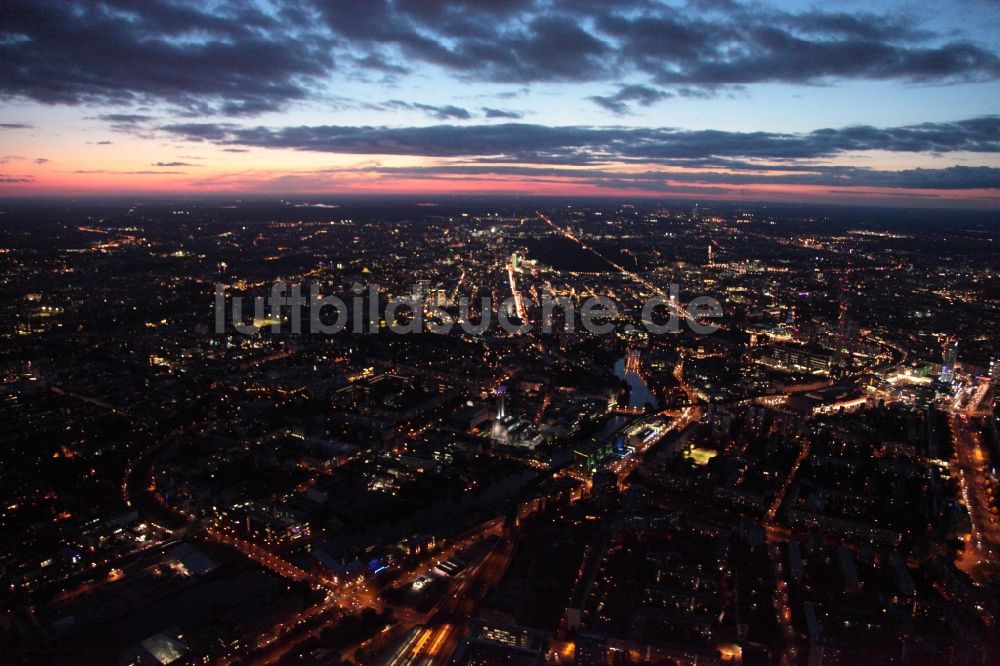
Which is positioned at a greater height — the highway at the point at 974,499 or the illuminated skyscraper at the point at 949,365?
the illuminated skyscraper at the point at 949,365

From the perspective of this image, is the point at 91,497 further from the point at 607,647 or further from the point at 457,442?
the point at 607,647

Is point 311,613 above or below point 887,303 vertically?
below

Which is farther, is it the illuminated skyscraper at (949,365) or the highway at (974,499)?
the illuminated skyscraper at (949,365)

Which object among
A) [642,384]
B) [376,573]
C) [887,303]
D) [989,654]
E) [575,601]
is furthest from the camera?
[887,303]

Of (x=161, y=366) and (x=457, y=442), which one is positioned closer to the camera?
(x=457, y=442)

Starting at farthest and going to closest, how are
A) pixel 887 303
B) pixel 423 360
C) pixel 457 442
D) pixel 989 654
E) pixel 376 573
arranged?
1. pixel 887 303
2. pixel 423 360
3. pixel 457 442
4. pixel 376 573
5. pixel 989 654

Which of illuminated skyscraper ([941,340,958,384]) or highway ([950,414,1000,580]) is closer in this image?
highway ([950,414,1000,580])

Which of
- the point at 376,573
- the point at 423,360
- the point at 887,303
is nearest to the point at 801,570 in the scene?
the point at 376,573

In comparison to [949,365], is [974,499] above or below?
below

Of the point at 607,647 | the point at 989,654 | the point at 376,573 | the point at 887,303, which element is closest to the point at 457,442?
the point at 376,573

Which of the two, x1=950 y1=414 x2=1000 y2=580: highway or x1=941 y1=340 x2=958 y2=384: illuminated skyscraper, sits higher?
x1=941 y1=340 x2=958 y2=384: illuminated skyscraper

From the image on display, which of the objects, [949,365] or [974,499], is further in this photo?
[949,365]
